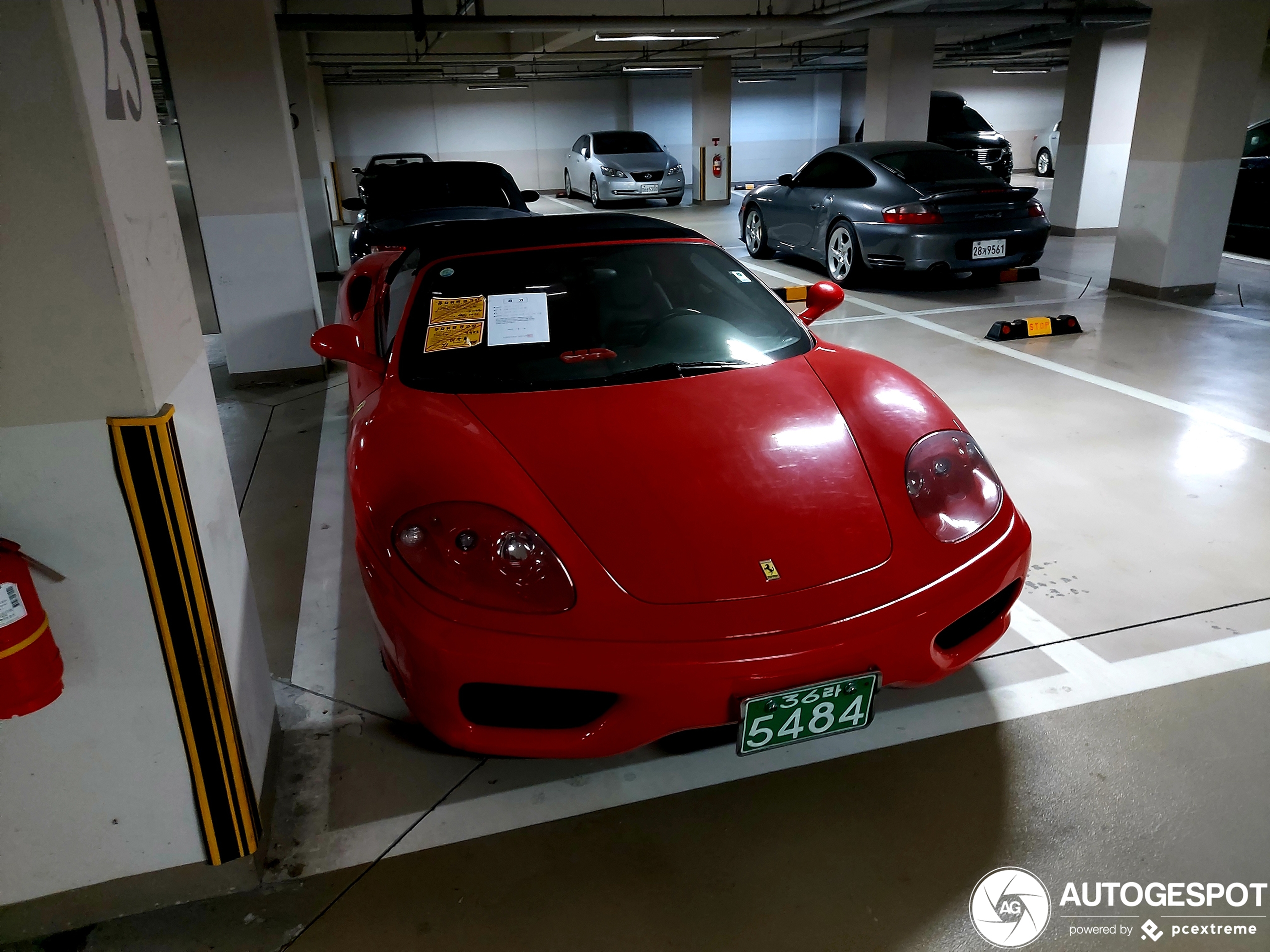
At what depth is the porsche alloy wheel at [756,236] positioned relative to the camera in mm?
9141

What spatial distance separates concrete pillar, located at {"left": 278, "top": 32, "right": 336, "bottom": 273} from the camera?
9453 mm

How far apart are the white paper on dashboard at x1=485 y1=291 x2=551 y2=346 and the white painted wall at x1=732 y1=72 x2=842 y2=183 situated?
22029mm

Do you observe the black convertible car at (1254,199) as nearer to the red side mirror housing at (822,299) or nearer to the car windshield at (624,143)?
the red side mirror housing at (822,299)

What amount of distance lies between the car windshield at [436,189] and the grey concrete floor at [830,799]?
4.76 m

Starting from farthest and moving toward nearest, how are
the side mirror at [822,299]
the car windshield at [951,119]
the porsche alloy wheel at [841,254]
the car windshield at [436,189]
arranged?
the car windshield at [951,119] < the porsche alloy wheel at [841,254] < the car windshield at [436,189] < the side mirror at [822,299]

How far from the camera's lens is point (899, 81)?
1097cm

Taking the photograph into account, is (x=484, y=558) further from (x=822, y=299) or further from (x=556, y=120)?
(x=556, y=120)

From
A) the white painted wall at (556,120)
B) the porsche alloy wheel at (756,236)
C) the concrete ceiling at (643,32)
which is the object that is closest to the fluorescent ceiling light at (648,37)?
the concrete ceiling at (643,32)

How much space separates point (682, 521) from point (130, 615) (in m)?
1.05

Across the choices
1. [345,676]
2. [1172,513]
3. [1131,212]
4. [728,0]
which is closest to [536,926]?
[345,676]

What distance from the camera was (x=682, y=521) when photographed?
1800mm

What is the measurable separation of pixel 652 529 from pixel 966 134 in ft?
51.8

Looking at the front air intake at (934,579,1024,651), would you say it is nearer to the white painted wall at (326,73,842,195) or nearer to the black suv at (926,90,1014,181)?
the black suv at (926,90,1014,181)

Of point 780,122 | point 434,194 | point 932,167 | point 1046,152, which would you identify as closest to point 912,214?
point 932,167
